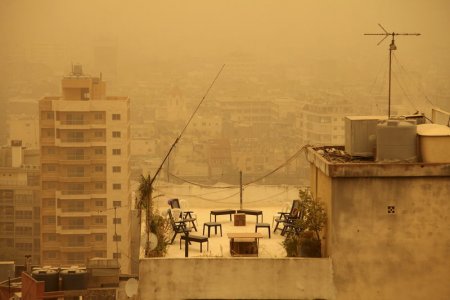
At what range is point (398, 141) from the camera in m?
8.68

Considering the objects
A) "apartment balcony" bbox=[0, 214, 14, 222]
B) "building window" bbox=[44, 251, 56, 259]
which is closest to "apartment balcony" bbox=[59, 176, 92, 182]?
"building window" bbox=[44, 251, 56, 259]

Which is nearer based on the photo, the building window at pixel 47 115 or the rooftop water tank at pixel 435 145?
the rooftop water tank at pixel 435 145

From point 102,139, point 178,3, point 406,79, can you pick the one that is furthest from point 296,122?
point 178,3

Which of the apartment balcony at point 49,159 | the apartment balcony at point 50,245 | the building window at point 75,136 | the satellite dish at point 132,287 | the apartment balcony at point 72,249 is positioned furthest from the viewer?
the apartment balcony at point 49,159

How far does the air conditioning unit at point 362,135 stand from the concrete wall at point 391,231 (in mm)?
863

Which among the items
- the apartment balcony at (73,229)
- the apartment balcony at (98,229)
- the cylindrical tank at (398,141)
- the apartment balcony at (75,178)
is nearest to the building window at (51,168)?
the apartment balcony at (75,178)

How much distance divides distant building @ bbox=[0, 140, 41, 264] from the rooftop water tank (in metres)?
38.5

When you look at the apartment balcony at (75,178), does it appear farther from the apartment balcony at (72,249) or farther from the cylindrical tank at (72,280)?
the cylindrical tank at (72,280)

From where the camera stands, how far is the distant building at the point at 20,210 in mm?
47031

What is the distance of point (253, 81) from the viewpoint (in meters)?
76.6

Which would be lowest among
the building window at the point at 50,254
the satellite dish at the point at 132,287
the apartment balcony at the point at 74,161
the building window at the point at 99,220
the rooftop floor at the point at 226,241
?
the building window at the point at 50,254

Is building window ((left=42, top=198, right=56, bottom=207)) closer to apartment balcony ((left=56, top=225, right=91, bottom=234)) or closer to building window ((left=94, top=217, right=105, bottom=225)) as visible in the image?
apartment balcony ((left=56, top=225, right=91, bottom=234))

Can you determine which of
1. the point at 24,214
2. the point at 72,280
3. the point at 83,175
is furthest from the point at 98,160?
the point at 72,280

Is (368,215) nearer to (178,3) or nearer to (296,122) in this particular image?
(296,122)
